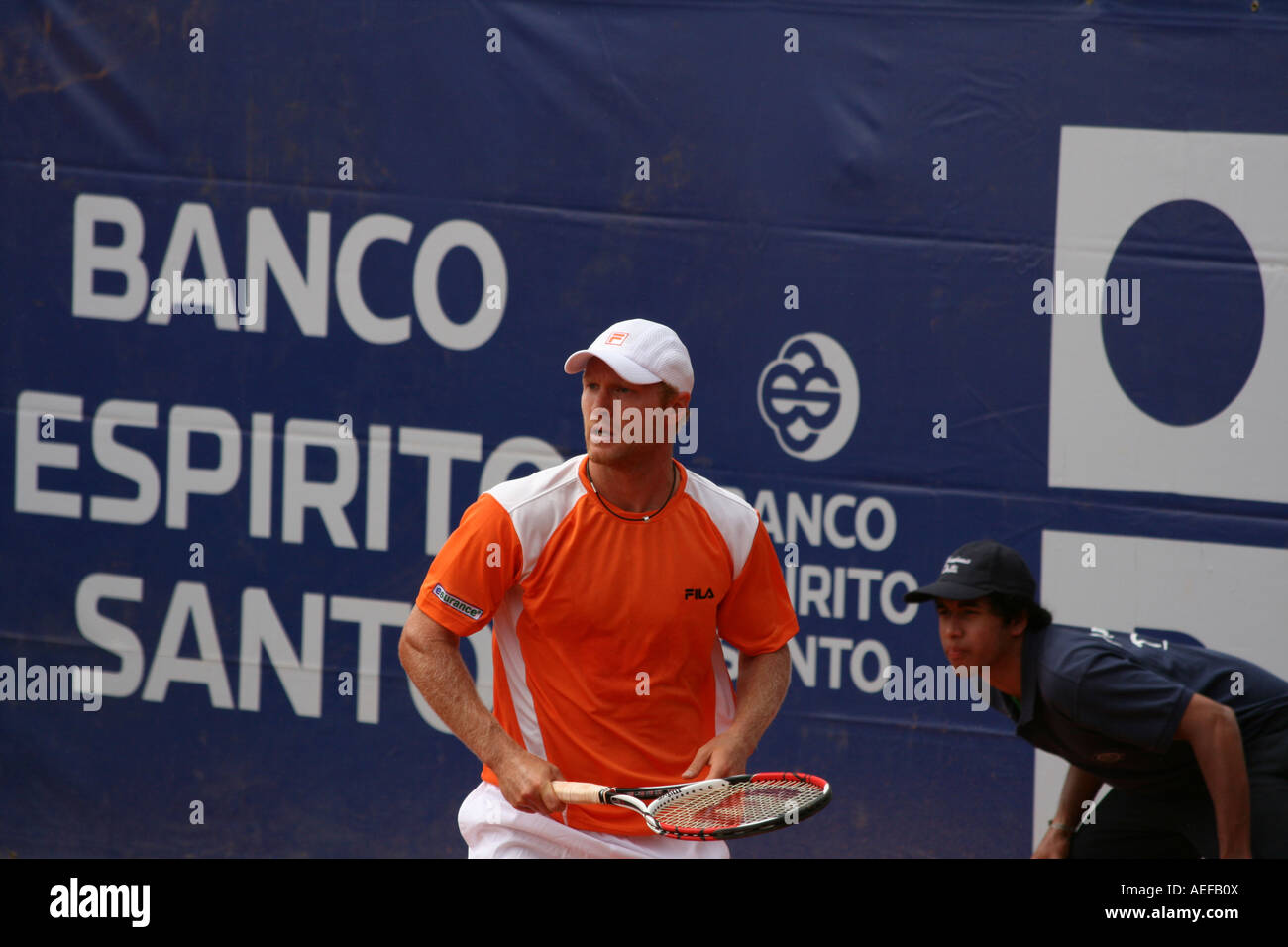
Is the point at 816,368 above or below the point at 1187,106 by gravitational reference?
below

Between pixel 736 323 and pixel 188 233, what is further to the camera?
pixel 188 233

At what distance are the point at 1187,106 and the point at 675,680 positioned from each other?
7.62 ft

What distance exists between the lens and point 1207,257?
406 centimetres

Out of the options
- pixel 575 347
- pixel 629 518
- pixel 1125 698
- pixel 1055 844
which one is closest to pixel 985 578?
pixel 1125 698

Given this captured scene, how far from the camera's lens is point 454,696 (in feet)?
9.47

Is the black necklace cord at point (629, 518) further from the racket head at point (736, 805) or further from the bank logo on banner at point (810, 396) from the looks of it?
the bank logo on banner at point (810, 396)

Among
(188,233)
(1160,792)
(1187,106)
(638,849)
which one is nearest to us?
(638,849)

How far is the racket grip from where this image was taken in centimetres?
269

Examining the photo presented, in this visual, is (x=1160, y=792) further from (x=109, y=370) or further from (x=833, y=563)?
(x=109, y=370)

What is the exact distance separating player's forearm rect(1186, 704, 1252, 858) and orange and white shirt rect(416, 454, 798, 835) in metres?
1.12

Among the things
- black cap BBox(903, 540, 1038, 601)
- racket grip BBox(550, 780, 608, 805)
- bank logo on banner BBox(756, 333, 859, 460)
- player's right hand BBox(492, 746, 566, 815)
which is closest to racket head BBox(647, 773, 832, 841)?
racket grip BBox(550, 780, 608, 805)

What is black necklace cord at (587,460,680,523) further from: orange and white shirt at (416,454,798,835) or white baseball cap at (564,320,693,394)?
white baseball cap at (564,320,693,394)

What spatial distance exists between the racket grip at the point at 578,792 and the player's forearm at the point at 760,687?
0.48 meters
